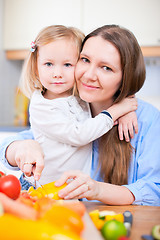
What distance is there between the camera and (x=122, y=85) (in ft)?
3.76

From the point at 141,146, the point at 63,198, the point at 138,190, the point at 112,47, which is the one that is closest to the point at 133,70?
the point at 112,47

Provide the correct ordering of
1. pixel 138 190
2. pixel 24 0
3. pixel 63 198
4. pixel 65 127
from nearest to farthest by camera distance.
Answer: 1. pixel 63 198
2. pixel 138 190
3. pixel 65 127
4. pixel 24 0

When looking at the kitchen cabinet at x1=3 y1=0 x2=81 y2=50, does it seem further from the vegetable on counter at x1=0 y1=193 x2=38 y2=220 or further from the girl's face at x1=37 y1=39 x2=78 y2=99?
the vegetable on counter at x1=0 y1=193 x2=38 y2=220

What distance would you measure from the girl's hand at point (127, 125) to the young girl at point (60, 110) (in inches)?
1.1

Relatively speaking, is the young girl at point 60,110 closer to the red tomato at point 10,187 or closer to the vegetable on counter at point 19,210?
the red tomato at point 10,187

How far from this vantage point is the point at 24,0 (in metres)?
3.03

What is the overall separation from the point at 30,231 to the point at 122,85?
0.82 metres

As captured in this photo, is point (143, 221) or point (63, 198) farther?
point (63, 198)

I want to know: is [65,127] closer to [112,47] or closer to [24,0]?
[112,47]

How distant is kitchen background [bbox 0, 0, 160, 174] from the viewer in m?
2.81

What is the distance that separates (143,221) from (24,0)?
284cm

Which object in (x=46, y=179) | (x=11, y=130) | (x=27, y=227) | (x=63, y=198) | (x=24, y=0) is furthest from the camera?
(x=24, y=0)

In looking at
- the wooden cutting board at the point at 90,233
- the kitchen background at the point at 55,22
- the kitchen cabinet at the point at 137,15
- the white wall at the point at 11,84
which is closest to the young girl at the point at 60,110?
the wooden cutting board at the point at 90,233

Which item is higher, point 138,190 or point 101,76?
point 101,76
